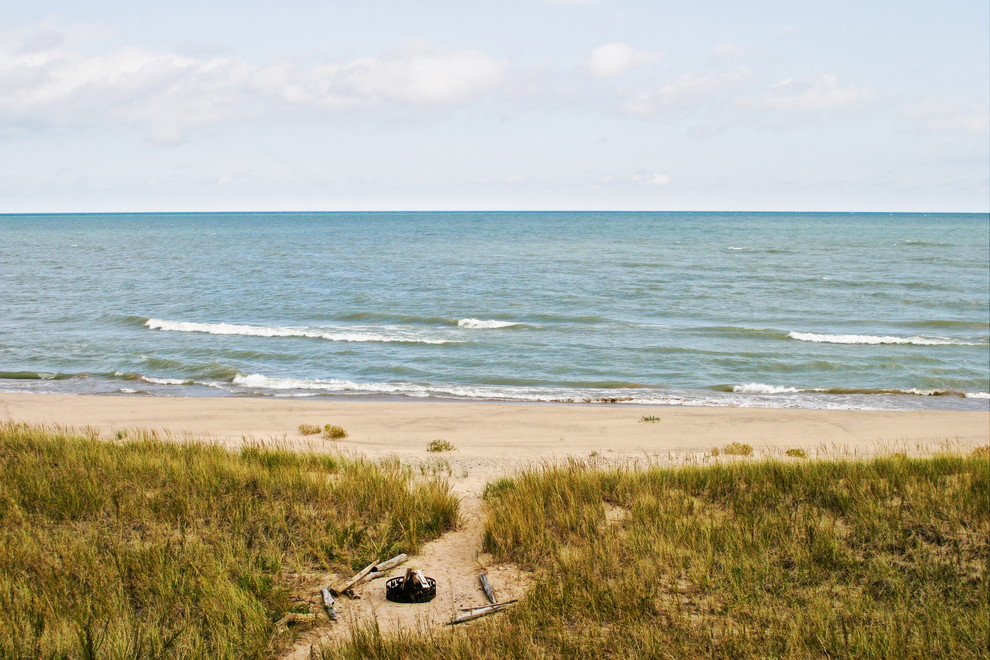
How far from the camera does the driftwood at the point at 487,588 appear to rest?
21.1 ft

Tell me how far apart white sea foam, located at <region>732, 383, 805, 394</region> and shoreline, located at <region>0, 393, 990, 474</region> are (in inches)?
86.7

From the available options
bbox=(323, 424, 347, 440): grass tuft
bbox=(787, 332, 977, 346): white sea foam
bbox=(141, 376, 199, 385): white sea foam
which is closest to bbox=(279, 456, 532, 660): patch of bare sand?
bbox=(323, 424, 347, 440): grass tuft

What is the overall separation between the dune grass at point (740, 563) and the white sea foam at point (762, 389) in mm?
10889

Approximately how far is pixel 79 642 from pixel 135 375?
18.8 m

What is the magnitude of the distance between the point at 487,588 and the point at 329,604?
139 centimetres

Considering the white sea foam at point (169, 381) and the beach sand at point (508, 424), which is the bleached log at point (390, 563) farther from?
the white sea foam at point (169, 381)

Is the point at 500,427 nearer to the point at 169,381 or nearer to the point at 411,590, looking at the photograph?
the point at 411,590

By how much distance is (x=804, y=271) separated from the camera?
1970 inches

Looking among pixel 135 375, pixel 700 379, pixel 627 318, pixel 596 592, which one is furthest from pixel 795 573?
pixel 627 318

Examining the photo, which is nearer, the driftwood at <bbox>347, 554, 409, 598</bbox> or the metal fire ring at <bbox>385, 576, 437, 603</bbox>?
the metal fire ring at <bbox>385, 576, 437, 603</bbox>

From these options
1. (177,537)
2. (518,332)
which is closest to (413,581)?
(177,537)

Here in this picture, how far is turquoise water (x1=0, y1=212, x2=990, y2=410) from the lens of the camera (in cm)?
2108

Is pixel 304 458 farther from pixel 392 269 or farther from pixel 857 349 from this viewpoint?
pixel 392 269

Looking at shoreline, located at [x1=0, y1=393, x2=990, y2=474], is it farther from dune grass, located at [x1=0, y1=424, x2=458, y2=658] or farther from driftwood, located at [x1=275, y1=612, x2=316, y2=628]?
driftwood, located at [x1=275, y1=612, x2=316, y2=628]
